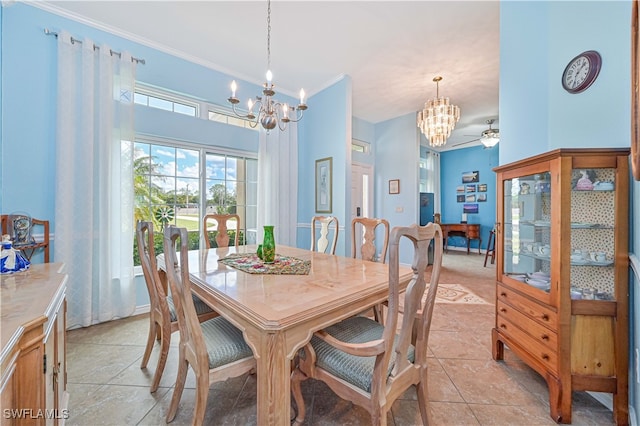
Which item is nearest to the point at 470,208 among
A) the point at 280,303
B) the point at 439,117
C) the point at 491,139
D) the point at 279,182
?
the point at 491,139

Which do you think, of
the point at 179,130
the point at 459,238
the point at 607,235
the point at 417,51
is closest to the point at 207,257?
the point at 179,130

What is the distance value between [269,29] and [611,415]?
4.01m

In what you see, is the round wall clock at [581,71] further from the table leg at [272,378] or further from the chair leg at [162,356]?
the chair leg at [162,356]

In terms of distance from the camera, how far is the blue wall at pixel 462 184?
6609 millimetres

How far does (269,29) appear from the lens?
2.67 m

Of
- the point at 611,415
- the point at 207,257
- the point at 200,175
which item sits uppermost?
the point at 200,175

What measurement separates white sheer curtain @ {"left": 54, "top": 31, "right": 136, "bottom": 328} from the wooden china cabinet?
→ 357cm

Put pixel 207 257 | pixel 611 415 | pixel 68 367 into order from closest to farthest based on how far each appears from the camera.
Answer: pixel 611 415, pixel 68 367, pixel 207 257

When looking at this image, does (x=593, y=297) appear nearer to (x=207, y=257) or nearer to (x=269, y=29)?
(x=207, y=257)

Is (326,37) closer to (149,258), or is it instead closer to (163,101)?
(163,101)

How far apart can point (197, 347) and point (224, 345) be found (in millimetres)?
182

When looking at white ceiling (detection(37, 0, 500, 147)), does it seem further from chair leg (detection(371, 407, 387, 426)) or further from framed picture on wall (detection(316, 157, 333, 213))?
chair leg (detection(371, 407, 387, 426))

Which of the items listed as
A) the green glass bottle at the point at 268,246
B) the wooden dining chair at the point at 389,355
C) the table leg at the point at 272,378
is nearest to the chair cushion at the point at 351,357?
the wooden dining chair at the point at 389,355

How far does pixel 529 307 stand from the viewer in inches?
64.5
